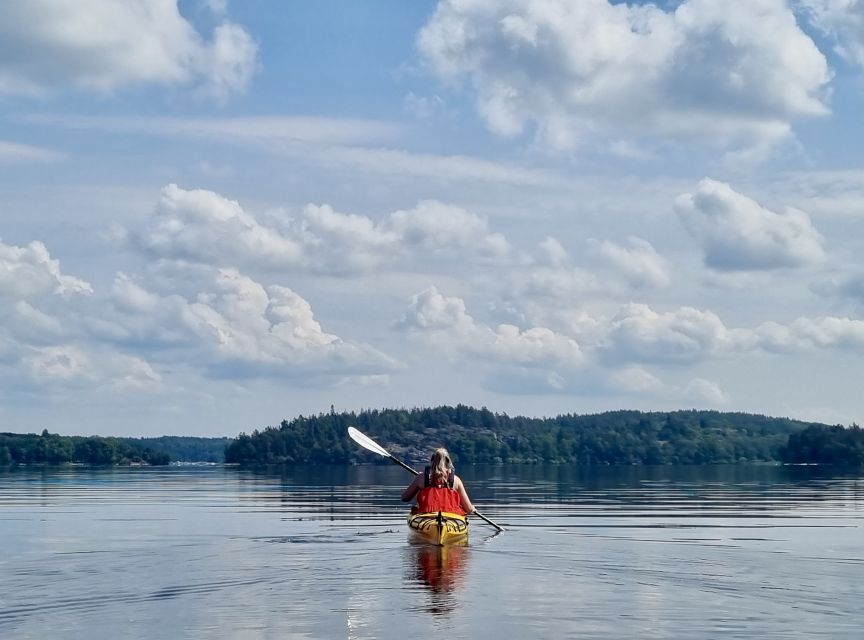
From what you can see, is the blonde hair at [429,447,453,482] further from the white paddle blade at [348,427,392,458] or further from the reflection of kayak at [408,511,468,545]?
the white paddle blade at [348,427,392,458]

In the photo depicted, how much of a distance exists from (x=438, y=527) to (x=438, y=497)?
97cm

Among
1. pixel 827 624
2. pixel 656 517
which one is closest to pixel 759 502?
pixel 656 517

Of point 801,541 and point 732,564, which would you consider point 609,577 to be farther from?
point 801,541

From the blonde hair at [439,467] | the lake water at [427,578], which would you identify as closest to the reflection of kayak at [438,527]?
the lake water at [427,578]

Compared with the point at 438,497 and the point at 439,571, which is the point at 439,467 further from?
the point at 439,571

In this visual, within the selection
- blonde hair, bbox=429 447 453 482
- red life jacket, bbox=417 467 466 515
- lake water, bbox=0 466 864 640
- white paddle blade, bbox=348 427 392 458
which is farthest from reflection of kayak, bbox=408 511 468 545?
white paddle blade, bbox=348 427 392 458

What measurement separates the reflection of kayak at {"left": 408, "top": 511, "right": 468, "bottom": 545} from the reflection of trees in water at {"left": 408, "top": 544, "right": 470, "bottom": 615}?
25 centimetres

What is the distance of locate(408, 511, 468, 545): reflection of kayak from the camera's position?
3559cm

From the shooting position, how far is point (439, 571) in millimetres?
29672

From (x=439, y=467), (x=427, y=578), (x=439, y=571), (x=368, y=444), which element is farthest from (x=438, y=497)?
(x=368, y=444)

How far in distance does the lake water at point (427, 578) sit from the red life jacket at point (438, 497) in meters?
1.34

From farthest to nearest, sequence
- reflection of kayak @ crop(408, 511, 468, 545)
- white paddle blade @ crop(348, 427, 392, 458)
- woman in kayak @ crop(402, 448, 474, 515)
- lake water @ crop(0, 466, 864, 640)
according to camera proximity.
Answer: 1. white paddle blade @ crop(348, 427, 392, 458)
2. woman in kayak @ crop(402, 448, 474, 515)
3. reflection of kayak @ crop(408, 511, 468, 545)
4. lake water @ crop(0, 466, 864, 640)

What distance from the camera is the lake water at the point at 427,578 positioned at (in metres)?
21.9

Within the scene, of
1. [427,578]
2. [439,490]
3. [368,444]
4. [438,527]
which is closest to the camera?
[427,578]
